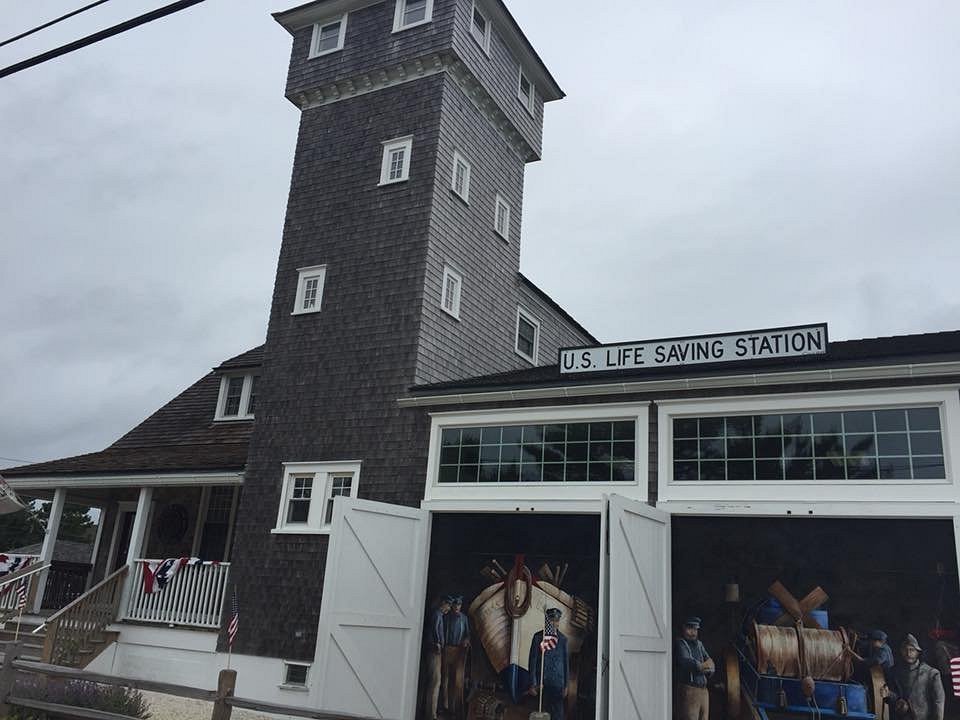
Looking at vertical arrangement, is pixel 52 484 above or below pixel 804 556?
above

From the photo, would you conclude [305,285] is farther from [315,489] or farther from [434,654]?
[434,654]

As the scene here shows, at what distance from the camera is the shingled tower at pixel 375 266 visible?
16.5 meters

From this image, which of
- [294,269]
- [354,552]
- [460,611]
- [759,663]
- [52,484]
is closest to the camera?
[759,663]

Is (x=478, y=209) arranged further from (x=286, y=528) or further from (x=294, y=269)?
(x=286, y=528)

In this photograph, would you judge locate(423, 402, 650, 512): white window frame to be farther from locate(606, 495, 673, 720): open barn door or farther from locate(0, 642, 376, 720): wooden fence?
locate(0, 642, 376, 720): wooden fence

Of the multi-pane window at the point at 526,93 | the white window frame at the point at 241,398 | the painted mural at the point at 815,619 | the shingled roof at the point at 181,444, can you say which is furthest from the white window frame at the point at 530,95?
the painted mural at the point at 815,619

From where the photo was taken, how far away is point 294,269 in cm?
1917

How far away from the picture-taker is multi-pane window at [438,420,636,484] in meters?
14.1

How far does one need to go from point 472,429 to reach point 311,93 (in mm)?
10072

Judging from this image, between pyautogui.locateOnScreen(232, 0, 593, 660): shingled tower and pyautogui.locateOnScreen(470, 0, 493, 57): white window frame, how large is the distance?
54 mm

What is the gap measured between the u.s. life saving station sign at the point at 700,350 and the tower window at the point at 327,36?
1096cm

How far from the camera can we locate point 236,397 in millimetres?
21828

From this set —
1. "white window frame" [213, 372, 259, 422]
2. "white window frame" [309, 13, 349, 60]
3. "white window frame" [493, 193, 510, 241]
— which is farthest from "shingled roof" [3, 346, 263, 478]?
"white window frame" [309, 13, 349, 60]

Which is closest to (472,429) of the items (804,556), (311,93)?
(804,556)
